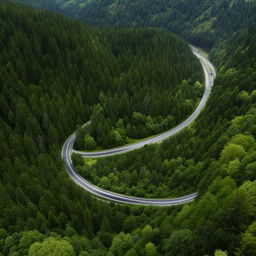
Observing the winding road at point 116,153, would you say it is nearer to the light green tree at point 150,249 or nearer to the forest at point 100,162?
the forest at point 100,162

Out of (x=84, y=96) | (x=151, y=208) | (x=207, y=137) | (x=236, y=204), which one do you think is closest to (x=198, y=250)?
(x=236, y=204)

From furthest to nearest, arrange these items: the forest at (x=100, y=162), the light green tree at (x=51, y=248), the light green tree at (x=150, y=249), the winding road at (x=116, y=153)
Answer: the winding road at (x=116, y=153) < the forest at (x=100, y=162) < the light green tree at (x=51, y=248) < the light green tree at (x=150, y=249)

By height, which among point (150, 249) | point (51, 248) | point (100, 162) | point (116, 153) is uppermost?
point (150, 249)

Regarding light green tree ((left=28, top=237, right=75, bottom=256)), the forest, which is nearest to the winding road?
the forest

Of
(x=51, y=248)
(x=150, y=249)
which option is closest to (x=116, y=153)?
(x=51, y=248)

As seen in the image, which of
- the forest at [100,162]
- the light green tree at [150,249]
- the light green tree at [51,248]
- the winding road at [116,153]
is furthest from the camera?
the winding road at [116,153]

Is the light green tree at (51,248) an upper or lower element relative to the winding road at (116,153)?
upper

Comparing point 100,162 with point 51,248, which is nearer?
point 51,248

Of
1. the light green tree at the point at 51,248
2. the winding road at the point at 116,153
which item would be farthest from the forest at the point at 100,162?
the winding road at the point at 116,153

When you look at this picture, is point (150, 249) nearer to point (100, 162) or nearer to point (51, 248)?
point (51, 248)
